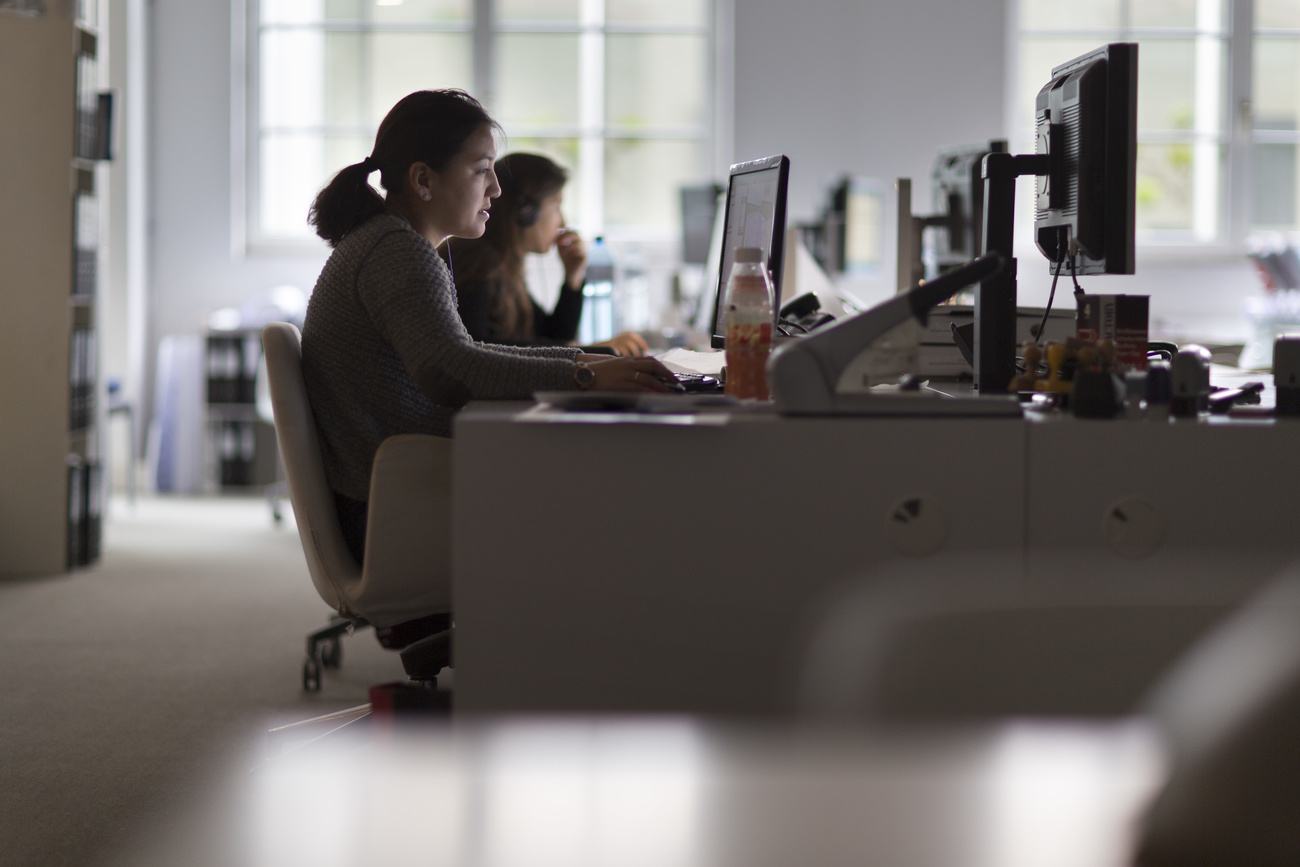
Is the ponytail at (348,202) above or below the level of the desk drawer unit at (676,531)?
above

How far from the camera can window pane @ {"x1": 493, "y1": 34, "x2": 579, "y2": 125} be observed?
21.2ft

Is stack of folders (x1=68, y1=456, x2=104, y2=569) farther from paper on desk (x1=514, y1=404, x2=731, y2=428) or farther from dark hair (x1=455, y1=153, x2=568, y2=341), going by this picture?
paper on desk (x1=514, y1=404, x2=731, y2=428)

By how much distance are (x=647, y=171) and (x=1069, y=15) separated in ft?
7.85

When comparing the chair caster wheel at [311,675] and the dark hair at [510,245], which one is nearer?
the chair caster wheel at [311,675]

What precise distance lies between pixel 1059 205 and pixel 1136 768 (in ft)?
3.77

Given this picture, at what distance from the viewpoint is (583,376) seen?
1.72m

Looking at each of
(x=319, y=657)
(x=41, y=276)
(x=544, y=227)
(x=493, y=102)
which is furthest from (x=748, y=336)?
(x=493, y=102)

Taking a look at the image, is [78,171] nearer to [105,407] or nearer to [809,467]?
[105,407]

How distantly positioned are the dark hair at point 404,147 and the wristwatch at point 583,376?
48 cm

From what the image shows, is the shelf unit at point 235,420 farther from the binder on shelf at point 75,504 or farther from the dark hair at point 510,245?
the dark hair at point 510,245

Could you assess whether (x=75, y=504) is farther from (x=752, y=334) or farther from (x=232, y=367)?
(x=752, y=334)

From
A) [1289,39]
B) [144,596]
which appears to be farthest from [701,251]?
[1289,39]

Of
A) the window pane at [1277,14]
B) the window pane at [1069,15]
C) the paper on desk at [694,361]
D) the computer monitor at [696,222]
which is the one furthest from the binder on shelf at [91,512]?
the window pane at [1277,14]

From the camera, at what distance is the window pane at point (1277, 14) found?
260 inches
